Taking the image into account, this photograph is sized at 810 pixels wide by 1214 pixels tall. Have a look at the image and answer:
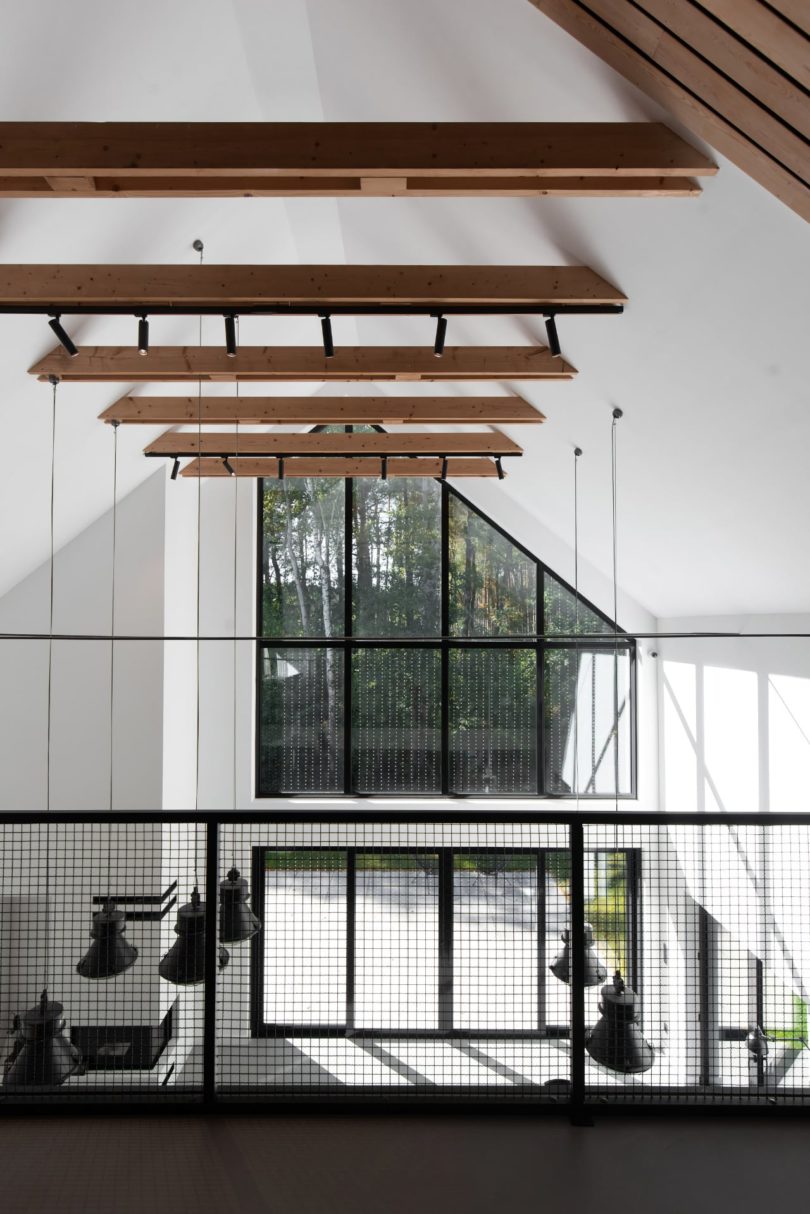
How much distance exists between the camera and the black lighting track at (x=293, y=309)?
11.4 ft

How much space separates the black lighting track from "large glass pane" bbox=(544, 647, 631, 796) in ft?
15.4

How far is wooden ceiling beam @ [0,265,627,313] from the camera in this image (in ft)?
11.3

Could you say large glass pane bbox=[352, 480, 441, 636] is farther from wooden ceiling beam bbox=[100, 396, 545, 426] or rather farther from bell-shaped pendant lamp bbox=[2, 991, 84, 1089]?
bell-shaped pendant lamp bbox=[2, 991, 84, 1089]

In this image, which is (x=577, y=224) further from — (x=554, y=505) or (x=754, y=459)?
(x=554, y=505)

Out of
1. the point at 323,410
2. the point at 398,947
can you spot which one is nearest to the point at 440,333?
the point at 323,410

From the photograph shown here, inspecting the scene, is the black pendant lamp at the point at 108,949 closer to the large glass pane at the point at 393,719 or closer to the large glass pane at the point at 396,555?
the large glass pane at the point at 396,555

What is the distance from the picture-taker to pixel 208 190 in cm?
278

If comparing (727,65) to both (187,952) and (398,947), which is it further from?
(187,952)

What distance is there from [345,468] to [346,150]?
13.6 feet

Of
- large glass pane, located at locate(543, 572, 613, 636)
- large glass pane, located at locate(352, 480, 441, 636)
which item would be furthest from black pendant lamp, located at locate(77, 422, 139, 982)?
large glass pane, located at locate(543, 572, 613, 636)

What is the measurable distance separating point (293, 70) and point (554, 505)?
13.1 feet

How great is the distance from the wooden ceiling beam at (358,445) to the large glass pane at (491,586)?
80.7 inches

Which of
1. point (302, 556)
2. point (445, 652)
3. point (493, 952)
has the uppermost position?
point (302, 556)

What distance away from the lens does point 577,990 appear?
193 cm
